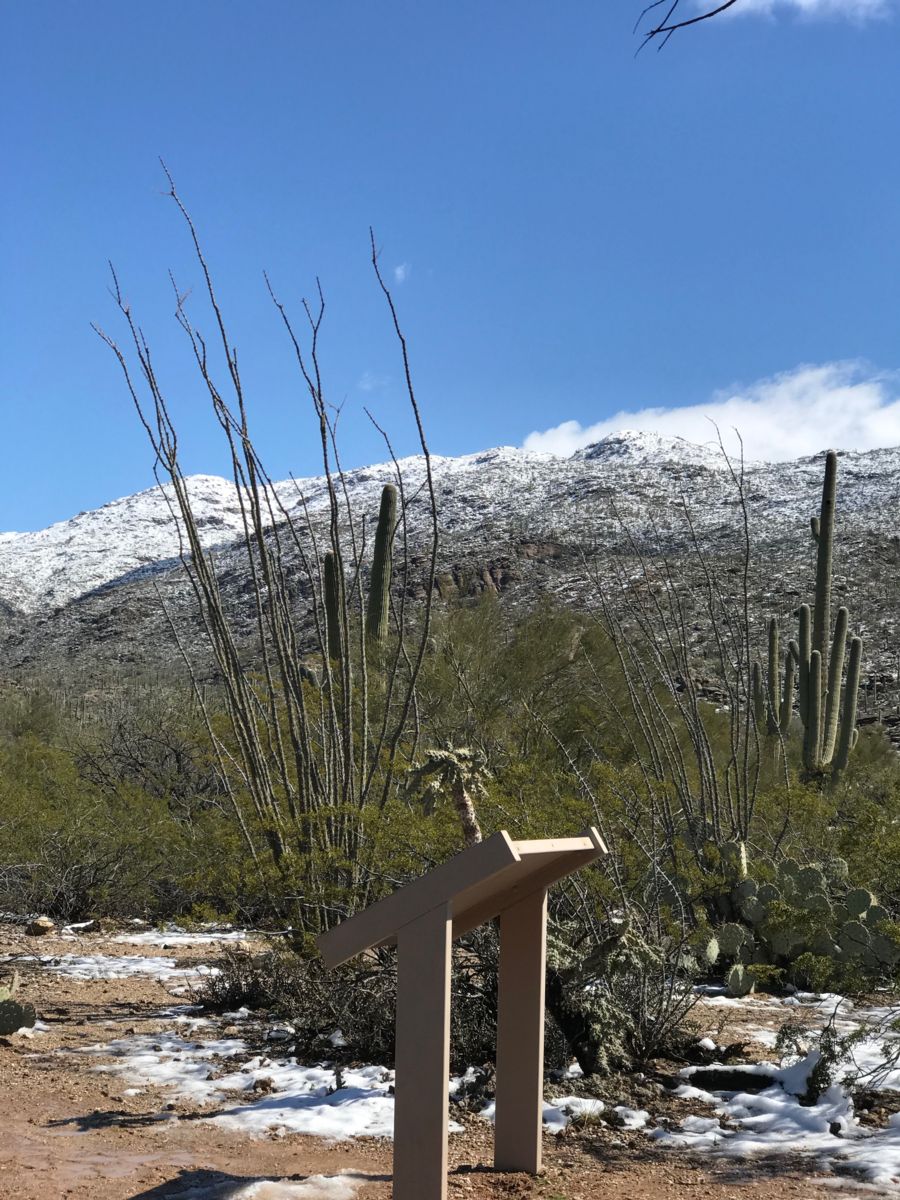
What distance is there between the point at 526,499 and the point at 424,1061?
55314 millimetres

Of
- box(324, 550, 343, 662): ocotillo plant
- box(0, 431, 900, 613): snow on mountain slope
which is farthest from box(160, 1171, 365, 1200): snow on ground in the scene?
box(0, 431, 900, 613): snow on mountain slope

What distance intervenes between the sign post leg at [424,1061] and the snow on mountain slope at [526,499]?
1029 inches

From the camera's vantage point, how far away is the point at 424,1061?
10.5 ft

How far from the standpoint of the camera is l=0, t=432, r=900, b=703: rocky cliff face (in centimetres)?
3203

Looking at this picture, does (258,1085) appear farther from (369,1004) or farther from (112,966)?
(112,966)

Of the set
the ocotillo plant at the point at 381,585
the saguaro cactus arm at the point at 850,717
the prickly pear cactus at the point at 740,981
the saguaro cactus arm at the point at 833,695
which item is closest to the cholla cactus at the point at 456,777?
the prickly pear cactus at the point at 740,981

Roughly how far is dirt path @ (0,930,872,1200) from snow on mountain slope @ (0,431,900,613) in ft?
82.3

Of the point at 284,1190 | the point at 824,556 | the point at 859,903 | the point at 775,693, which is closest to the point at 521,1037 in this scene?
the point at 284,1190

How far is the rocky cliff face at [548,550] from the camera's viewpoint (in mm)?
32031

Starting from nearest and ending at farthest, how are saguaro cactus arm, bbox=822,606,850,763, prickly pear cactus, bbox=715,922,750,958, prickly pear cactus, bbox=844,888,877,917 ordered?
prickly pear cactus, bbox=844,888,877,917, prickly pear cactus, bbox=715,922,750,958, saguaro cactus arm, bbox=822,606,850,763

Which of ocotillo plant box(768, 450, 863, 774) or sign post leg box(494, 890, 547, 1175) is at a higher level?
ocotillo plant box(768, 450, 863, 774)

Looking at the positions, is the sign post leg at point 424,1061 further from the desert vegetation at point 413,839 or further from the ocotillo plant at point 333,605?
the ocotillo plant at point 333,605

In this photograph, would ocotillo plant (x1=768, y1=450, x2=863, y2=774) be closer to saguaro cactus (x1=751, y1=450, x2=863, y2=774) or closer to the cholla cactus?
saguaro cactus (x1=751, y1=450, x2=863, y2=774)

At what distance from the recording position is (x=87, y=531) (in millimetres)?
93125
